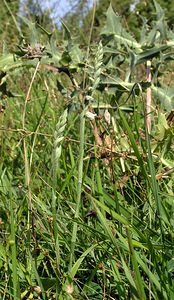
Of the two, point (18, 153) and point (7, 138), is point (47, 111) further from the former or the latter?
point (18, 153)

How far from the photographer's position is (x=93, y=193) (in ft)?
3.60

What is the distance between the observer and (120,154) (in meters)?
1.23

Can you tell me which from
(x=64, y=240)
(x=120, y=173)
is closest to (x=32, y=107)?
(x=120, y=173)

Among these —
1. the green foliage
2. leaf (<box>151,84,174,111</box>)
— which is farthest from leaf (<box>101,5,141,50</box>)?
leaf (<box>151,84,174,111</box>)

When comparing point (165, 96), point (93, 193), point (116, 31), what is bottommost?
point (93, 193)

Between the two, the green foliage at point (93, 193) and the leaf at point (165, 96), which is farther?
the leaf at point (165, 96)

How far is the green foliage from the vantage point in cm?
77

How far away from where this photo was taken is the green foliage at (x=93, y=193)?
2.52 ft

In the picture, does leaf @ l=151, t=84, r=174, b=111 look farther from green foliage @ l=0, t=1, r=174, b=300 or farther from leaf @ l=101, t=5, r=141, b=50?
leaf @ l=101, t=5, r=141, b=50

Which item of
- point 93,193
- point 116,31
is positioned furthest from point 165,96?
point 93,193

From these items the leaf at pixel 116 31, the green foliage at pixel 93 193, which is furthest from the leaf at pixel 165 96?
the leaf at pixel 116 31

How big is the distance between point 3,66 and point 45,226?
2.23ft

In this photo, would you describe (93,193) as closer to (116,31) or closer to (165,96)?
(165,96)

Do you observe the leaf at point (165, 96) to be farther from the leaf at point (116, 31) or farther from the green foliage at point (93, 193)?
the leaf at point (116, 31)
